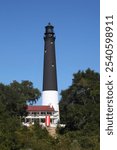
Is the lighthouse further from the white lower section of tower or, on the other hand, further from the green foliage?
the green foliage

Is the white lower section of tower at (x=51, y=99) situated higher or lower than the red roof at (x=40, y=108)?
higher

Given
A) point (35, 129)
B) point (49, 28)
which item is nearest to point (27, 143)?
point (35, 129)

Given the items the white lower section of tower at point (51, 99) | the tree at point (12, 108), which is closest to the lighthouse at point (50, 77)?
the white lower section of tower at point (51, 99)

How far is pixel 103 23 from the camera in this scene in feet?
28.1

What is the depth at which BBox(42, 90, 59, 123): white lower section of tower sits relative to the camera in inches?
2647

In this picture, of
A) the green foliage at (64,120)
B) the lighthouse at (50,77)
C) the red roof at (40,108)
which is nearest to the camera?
the green foliage at (64,120)

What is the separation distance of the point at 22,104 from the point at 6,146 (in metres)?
36.9

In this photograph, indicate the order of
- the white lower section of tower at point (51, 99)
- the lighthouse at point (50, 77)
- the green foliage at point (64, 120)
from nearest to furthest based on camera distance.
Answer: the green foliage at point (64, 120) → the lighthouse at point (50, 77) → the white lower section of tower at point (51, 99)

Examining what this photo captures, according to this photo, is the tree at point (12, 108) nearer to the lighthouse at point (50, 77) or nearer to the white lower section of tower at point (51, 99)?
the white lower section of tower at point (51, 99)

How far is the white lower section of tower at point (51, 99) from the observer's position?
6722cm

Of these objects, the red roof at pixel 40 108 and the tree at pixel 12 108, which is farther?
the red roof at pixel 40 108

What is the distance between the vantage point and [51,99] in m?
68.1

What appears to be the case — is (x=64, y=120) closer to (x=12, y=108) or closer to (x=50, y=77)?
(x=12, y=108)

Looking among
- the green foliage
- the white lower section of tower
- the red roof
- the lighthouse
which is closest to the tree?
the green foliage
